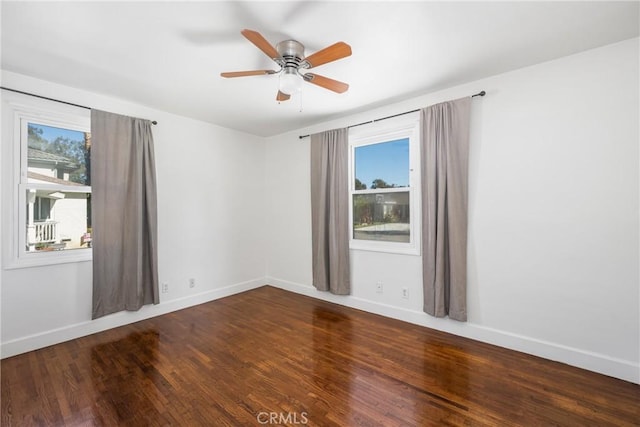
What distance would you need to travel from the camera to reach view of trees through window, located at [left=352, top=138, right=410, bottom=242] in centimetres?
334

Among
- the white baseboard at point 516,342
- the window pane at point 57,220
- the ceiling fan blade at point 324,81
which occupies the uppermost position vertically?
the ceiling fan blade at point 324,81

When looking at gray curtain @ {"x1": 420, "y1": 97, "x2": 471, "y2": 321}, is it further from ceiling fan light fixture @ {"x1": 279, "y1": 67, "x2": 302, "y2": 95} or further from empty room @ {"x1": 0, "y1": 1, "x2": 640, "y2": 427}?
ceiling fan light fixture @ {"x1": 279, "y1": 67, "x2": 302, "y2": 95}

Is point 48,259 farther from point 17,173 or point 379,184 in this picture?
point 379,184

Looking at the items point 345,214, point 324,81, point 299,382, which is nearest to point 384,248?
point 345,214

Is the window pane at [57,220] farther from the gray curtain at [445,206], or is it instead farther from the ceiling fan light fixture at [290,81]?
the gray curtain at [445,206]

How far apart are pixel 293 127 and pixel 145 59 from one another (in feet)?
7.38

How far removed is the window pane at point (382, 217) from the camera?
132 inches

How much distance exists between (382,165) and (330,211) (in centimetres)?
93

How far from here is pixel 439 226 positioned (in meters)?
2.83

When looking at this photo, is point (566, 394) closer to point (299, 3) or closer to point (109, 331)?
point (299, 3)

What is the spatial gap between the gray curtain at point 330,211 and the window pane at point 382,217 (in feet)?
0.57

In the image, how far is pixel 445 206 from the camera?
2844 millimetres

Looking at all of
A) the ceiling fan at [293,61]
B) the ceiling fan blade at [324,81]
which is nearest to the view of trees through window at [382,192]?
the ceiling fan blade at [324,81]

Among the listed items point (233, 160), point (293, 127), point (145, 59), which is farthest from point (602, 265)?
point (233, 160)
